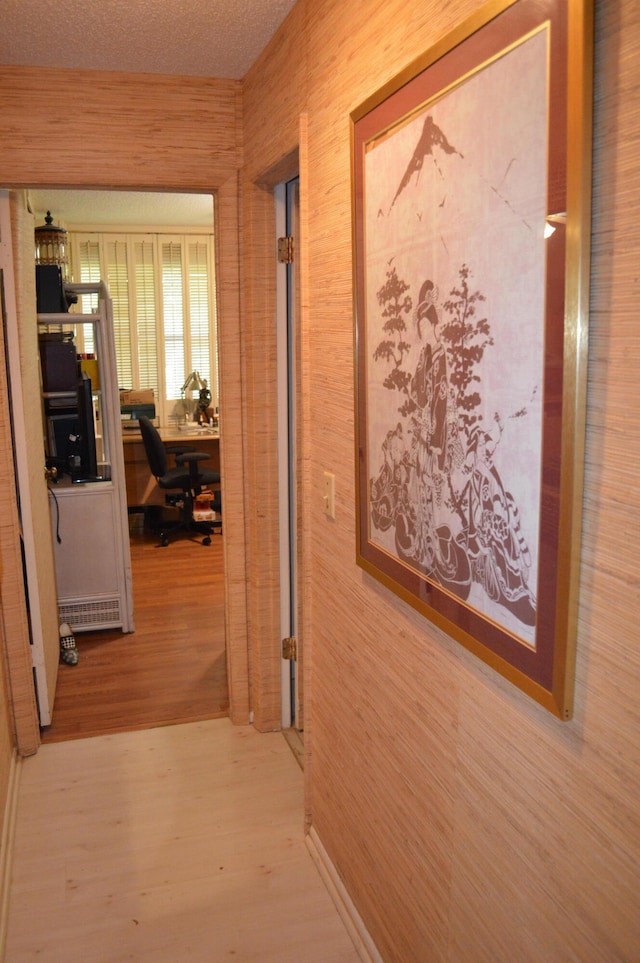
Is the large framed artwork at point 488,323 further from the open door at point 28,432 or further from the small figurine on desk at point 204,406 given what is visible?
the small figurine on desk at point 204,406

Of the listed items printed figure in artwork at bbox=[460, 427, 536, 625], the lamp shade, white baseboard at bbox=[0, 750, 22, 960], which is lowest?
white baseboard at bbox=[0, 750, 22, 960]

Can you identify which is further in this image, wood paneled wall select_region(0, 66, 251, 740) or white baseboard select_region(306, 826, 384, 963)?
wood paneled wall select_region(0, 66, 251, 740)

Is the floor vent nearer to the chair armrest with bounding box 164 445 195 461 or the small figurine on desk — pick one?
the chair armrest with bounding box 164 445 195 461

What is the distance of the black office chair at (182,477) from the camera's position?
561 centimetres

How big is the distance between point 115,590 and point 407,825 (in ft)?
9.21

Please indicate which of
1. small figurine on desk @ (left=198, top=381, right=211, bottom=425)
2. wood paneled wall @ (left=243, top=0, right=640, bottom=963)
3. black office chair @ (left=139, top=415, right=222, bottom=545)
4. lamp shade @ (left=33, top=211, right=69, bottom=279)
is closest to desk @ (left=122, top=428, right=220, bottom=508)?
black office chair @ (left=139, top=415, right=222, bottom=545)

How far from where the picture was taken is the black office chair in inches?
221

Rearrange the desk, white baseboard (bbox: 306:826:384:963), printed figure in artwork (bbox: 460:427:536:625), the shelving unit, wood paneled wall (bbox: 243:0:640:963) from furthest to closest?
the desk → the shelving unit → white baseboard (bbox: 306:826:384:963) → printed figure in artwork (bbox: 460:427:536:625) → wood paneled wall (bbox: 243:0:640:963)

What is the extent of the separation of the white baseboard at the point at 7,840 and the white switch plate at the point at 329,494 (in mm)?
1408

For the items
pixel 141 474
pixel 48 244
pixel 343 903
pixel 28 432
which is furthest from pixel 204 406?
pixel 343 903

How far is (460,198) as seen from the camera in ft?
3.94

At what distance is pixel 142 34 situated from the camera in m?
2.31

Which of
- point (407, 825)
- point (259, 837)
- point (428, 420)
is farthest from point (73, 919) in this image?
point (428, 420)

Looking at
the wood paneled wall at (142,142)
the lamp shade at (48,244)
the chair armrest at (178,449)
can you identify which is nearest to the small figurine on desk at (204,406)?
the chair armrest at (178,449)
